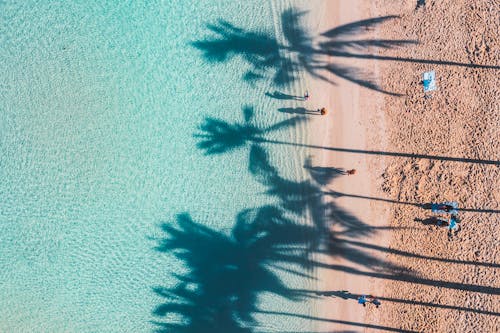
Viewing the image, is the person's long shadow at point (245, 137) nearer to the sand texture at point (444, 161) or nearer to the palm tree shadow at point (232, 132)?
the palm tree shadow at point (232, 132)

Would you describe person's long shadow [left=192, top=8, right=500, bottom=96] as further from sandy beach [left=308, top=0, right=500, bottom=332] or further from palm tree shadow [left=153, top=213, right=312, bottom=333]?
palm tree shadow [left=153, top=213, right=312, bottom=333]

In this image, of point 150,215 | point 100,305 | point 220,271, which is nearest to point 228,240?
point 220,271

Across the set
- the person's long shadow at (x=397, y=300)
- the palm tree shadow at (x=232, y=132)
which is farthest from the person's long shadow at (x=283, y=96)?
the person's long shadow at (x=397, y=300)

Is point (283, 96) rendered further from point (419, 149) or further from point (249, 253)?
point (249, 253)

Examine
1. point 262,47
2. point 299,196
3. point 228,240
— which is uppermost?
point 262,47

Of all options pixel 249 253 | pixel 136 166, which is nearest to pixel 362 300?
pixel 249 253

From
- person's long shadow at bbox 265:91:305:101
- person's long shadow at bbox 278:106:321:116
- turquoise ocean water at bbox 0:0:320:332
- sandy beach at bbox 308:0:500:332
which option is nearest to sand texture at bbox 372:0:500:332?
sandy beach at bbox 308:0:500:332

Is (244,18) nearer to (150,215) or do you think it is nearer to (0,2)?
(150,215)
